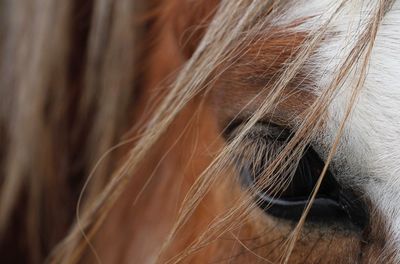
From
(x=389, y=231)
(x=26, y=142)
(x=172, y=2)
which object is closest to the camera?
(x=389, y=231)

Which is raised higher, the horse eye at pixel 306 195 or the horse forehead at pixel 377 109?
the horse forehead at pixel 377 109

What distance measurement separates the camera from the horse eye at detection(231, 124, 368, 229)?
64 cm

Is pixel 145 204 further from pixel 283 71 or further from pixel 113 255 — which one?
pixel 283 71

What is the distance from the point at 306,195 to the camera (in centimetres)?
66

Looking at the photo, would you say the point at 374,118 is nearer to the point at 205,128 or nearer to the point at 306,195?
the point at 306,195

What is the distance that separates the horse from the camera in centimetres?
60

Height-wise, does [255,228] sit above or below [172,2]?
below

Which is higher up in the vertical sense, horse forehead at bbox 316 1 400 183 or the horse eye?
horse forehead at bbox 316 1 400 183

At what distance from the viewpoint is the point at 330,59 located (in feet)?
2.02

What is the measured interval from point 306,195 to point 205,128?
164 mm

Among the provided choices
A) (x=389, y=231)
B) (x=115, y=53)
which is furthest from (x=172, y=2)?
(x=389, y=231)

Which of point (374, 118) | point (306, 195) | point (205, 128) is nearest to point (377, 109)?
point (374, 118)

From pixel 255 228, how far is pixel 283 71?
17cm

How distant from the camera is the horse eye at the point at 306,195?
0.64 meters
